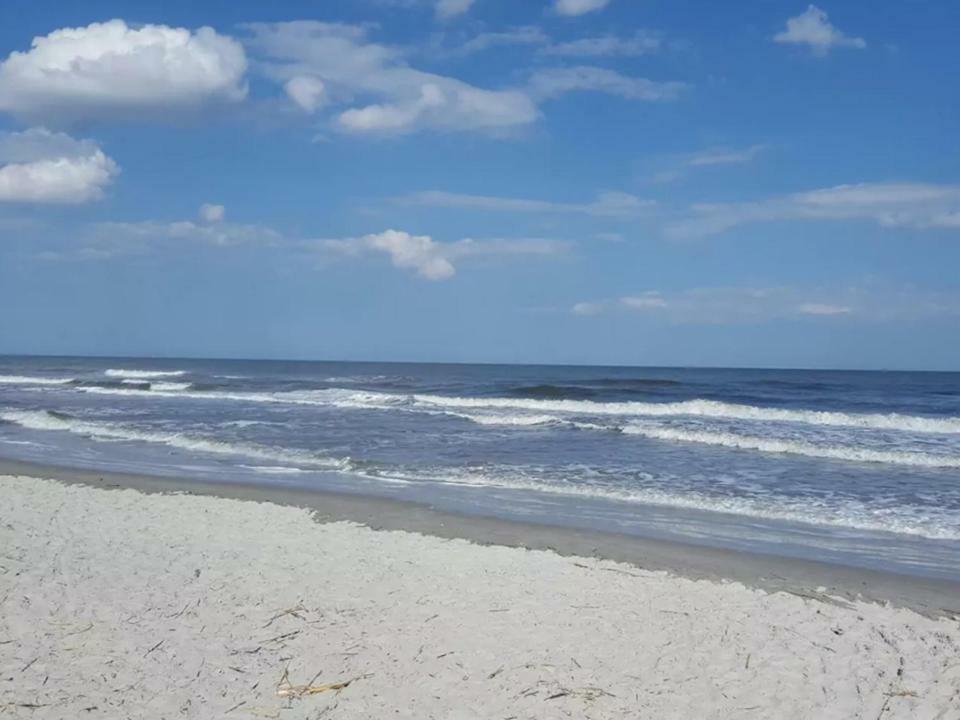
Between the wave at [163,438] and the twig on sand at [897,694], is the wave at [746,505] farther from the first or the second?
the twig on sand at [897,694]

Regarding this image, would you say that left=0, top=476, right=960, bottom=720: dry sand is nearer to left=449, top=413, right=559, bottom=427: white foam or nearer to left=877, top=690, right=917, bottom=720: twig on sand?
left=877, top=690, right=917, bottom=720: twig on sand

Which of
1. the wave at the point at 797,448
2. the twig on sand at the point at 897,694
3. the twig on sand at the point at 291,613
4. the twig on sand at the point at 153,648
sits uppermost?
the wave at the point at 797,448

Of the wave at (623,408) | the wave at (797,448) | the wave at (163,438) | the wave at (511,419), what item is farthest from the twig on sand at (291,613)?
the wave at (623,408)

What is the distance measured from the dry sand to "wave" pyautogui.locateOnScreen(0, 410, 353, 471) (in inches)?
274

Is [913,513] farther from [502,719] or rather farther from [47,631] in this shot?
[47,631]

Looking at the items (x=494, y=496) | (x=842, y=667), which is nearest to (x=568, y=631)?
(x=842, y=667)

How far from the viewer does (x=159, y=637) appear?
5188 millimetres

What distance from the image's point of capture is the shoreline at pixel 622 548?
6.98 m

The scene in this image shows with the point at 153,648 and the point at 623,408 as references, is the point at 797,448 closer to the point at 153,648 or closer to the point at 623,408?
the point at 623,408

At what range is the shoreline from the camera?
22.9 ft

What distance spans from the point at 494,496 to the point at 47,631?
22.7ft

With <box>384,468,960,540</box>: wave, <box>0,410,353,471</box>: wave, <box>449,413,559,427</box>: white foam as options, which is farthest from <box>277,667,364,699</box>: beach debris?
<box>449,413,559,427</box>: white foam

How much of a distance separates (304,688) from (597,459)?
37.0 feet

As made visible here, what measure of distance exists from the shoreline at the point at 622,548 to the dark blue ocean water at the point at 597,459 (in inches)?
17.8
